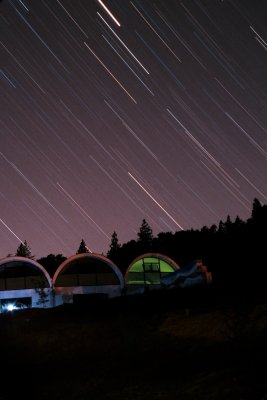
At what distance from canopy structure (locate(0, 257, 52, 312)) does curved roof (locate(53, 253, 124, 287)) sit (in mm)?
1240

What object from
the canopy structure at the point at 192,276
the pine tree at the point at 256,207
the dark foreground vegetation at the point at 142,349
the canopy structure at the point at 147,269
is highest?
the pine tree at the point at 256,207

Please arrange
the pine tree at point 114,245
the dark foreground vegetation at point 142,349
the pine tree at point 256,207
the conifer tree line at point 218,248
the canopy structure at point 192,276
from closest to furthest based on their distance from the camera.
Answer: the dark foreground vegetation at point 142,349
the canopy structure at point 192,276
the conifer tree line at point 218,248
the pine tree at point 256,207
the pine tree at point 114,245

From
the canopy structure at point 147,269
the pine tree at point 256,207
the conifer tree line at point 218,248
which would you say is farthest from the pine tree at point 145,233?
the canopy structure at point 147,269

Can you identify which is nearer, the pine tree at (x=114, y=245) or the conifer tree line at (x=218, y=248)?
the conifer tree line at (x=218, y=248)

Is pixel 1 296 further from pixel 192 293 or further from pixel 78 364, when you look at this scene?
pixel 78 364

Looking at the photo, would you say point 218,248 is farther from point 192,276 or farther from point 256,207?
point 192,276

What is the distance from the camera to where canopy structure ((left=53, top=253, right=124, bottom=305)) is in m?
35.0

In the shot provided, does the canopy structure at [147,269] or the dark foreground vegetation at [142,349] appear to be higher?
the canopy structure at [147,269]

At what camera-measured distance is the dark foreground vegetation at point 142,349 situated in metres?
12.0

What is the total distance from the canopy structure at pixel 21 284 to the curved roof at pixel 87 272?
1.24m

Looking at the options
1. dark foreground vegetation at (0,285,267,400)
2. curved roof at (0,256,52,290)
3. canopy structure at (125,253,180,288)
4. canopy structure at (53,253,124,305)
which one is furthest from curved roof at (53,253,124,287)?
dark foreground vegetation at (0,285,267,400)

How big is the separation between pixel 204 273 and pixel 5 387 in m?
14.4

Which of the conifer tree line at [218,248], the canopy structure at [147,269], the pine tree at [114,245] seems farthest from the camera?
the pine tree at [114,245]

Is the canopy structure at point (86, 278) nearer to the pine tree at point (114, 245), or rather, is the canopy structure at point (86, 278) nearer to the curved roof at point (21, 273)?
the curved roof at point (21, 273)
